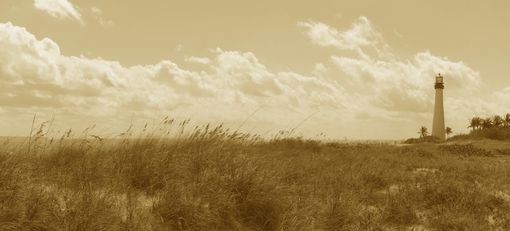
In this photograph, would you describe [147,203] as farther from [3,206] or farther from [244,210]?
[3,206]

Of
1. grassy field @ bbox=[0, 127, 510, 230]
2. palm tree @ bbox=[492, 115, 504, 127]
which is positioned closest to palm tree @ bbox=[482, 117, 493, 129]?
palm tree @ bbox=[492, 115, 504, 127]

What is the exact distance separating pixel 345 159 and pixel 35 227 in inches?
409

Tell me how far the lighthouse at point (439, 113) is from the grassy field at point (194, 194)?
4193cm

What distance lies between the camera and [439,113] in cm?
4850

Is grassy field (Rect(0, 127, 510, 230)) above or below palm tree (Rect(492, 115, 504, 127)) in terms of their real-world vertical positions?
below

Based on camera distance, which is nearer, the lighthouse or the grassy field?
the grassy field

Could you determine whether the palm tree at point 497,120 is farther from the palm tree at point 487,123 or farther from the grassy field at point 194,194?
→ the grassy field at point 194,194

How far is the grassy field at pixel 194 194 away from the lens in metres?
4.56

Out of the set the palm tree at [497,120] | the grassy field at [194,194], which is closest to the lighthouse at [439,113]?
the palm tree at [497,120]

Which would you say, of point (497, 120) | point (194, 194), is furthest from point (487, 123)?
point (194, 194)

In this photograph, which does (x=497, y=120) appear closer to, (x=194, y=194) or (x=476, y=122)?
(x=476, y=122)

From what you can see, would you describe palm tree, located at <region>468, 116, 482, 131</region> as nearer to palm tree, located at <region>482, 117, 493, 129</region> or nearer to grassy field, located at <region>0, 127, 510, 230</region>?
palm tree, located at <region>482, 117, 493, 129</region>

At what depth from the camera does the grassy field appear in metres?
4.56

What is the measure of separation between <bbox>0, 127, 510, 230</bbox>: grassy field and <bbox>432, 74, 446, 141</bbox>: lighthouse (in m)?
41.9
